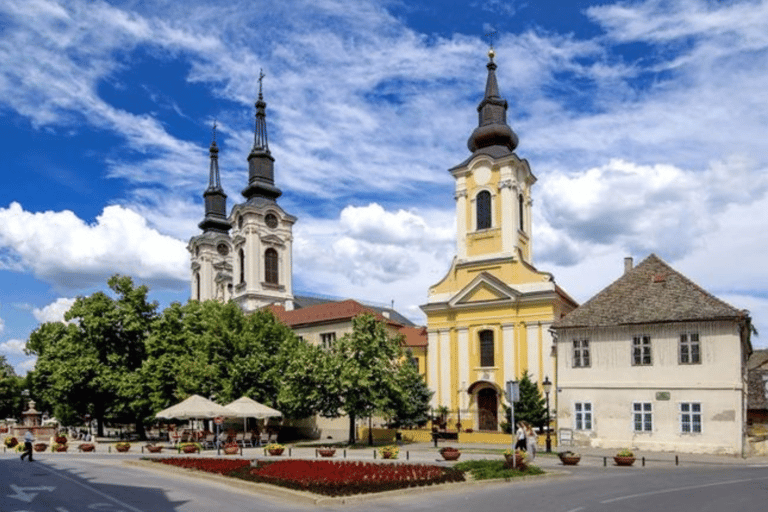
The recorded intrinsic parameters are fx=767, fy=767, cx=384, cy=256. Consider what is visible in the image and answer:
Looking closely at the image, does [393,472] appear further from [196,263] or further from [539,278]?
→ [196,263]

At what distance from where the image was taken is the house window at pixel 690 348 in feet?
118

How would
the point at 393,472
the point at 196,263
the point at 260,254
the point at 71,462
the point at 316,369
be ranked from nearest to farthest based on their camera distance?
the point at 393,472, the point at 71,462, the point at 316,369, the point at 260,254, the point at 196,263

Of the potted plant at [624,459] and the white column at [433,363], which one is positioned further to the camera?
the white column at [433,363]

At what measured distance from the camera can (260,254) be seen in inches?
3159

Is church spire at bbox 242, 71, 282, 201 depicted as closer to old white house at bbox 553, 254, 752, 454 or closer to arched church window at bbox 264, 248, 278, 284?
arched church window at bbox 264, 248, 278, 284

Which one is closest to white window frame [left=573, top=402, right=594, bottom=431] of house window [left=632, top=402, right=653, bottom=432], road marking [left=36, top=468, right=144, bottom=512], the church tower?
house window [left=632, top=402, right=653, bottom=432]

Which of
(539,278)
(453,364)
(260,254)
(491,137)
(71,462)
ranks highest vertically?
(491,137)

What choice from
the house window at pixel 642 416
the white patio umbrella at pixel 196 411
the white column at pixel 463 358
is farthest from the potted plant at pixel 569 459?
the white column at pixel 463 358

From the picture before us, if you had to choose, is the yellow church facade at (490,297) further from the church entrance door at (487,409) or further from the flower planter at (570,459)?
the flower planter at (570,459)

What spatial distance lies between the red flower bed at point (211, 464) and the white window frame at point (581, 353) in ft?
64.3

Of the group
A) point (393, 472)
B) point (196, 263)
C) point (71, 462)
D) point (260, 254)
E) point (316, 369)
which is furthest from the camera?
point (196, 263)

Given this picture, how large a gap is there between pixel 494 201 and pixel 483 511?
124 feet

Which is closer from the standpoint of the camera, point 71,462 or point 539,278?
point 71,462

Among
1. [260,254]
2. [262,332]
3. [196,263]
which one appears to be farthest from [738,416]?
[196,263]
